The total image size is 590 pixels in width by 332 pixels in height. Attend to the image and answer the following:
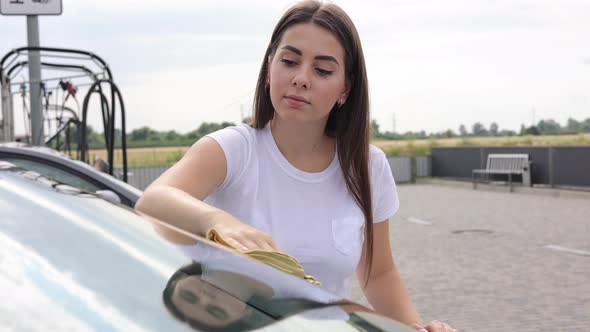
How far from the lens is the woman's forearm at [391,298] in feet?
6.31

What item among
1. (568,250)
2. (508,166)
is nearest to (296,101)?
(568,250)

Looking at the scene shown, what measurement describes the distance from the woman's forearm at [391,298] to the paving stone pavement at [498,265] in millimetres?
4003

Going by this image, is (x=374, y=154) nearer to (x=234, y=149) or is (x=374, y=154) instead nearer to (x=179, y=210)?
(x=234, y=149)

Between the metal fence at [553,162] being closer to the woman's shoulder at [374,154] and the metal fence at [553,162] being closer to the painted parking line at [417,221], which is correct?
the painted parking line at [417,221]

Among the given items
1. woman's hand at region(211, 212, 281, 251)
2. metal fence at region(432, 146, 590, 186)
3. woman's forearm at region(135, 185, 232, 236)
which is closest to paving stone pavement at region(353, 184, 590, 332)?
metal fence at region(432, 146, 590, 186)

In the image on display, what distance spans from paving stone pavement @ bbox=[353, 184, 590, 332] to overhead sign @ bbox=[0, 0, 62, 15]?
4.50 metres

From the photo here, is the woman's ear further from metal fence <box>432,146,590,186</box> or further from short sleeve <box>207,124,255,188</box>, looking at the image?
metal fence <box>432,146,590,186</box>

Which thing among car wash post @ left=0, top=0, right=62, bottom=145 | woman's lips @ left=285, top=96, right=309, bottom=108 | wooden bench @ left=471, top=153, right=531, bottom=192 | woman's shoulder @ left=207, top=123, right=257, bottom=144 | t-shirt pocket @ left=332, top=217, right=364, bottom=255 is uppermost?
car wash post @ left=0, top=0, right=62, bottom=145

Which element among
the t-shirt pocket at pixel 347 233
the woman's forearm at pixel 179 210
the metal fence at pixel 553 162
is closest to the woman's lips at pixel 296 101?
the t-shirt pocket at pixel 347 233

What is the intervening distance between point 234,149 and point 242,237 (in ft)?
2.23

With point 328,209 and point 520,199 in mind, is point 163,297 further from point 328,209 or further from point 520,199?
point 520,199

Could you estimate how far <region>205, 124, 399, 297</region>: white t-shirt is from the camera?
73.8 inches

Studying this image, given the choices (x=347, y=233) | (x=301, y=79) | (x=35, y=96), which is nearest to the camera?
(x=301, y=79)

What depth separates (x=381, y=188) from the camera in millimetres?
2105
